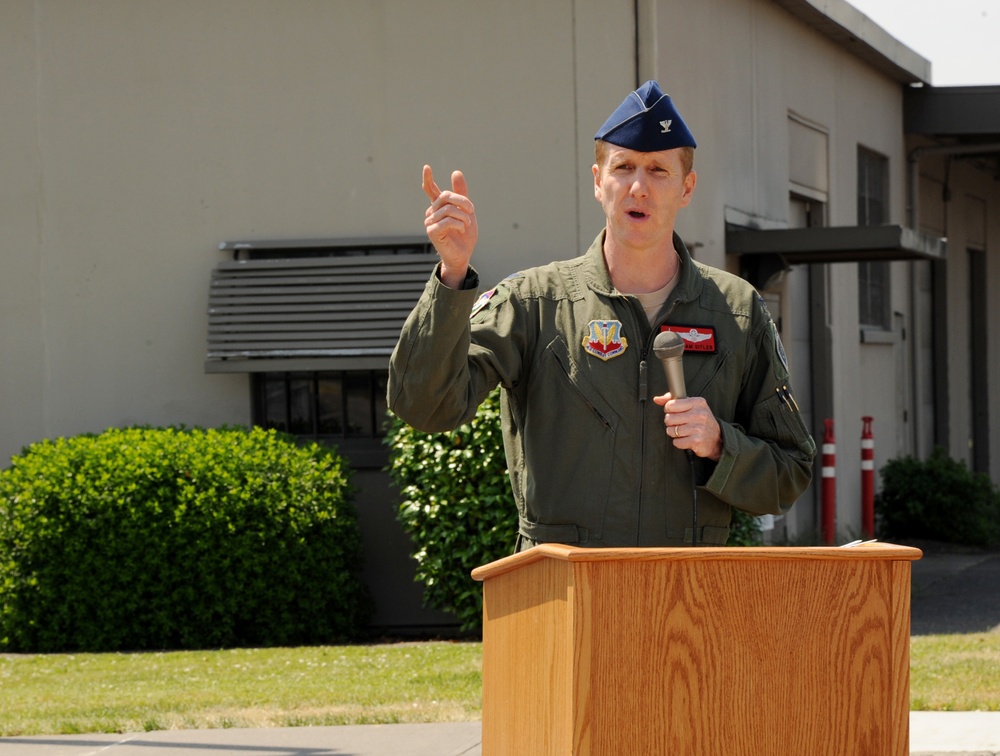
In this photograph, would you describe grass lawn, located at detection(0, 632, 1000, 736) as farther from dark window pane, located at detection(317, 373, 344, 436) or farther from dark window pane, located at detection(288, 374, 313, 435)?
dark window pane, located at detection(288, 374, 313, 435)

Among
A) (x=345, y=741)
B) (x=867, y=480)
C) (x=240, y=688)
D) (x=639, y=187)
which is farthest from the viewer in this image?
(x=867, y=480)

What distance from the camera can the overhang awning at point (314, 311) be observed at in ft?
33.2

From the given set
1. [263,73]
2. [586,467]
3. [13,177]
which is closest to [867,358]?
[263,73]

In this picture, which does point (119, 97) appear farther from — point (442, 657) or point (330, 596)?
point (442, 657)

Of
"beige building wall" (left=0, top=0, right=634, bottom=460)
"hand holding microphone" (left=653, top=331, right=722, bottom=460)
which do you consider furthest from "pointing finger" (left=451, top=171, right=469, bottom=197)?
"beige building wall" (left=0, top=0, right=634, bottom=460)

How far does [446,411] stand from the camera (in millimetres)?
3250

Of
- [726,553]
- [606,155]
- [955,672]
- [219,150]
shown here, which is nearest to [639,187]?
[606,155]

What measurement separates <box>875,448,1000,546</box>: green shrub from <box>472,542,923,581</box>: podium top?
12762 mm

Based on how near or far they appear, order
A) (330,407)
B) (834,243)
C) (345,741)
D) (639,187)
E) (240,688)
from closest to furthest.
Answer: (639,187) → (345,741) → (240,688) → (330,407) → (834,243)

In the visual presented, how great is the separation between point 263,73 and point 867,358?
24.4ft

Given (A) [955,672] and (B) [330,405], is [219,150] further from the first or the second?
(A) [955,672]

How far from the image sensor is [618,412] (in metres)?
3.40

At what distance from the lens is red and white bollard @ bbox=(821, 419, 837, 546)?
13.0 m

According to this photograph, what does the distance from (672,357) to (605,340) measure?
401 mm
